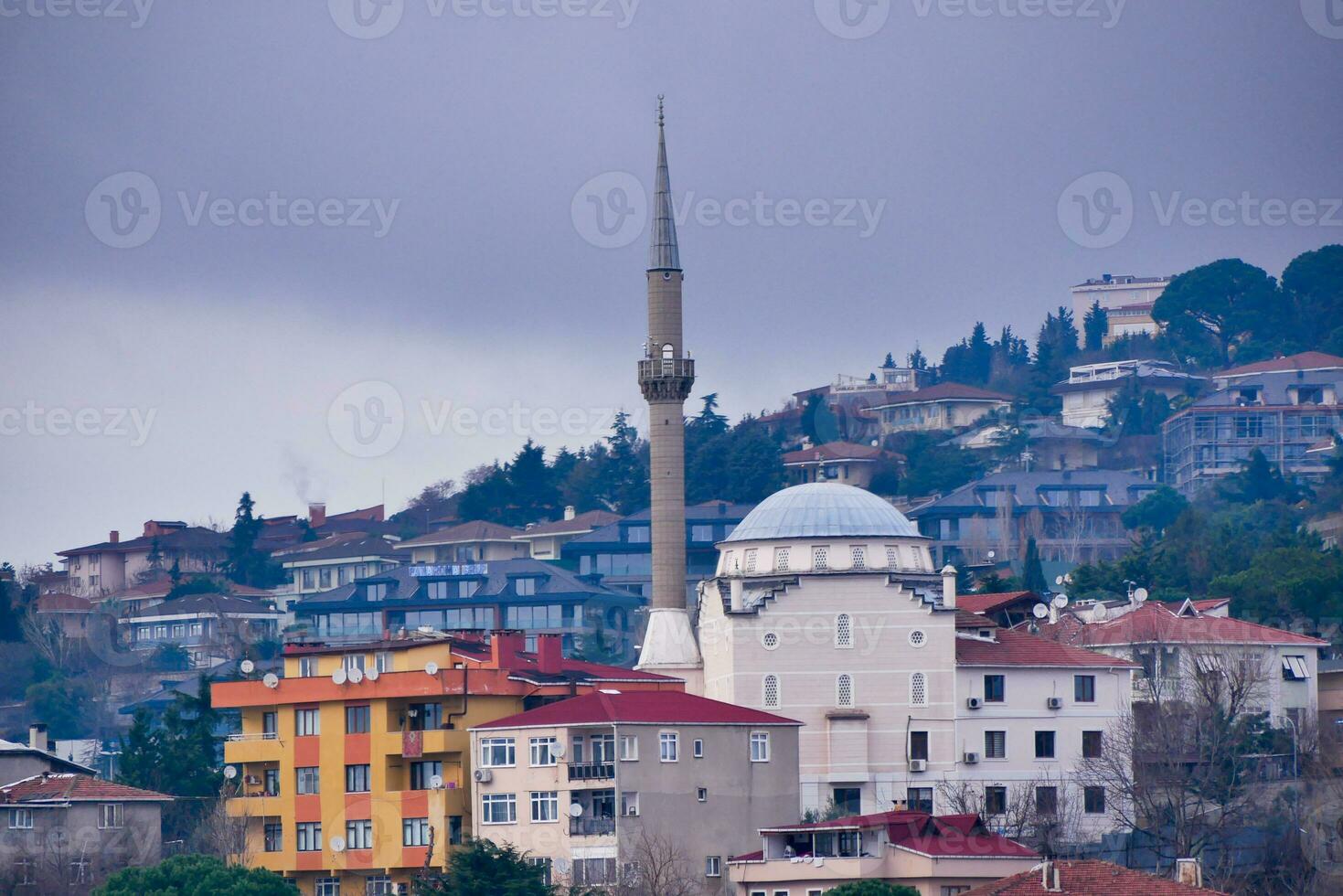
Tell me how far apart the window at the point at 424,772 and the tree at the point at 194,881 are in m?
4.97

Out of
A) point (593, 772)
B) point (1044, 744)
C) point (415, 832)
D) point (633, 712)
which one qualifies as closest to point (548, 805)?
point (593, 772)

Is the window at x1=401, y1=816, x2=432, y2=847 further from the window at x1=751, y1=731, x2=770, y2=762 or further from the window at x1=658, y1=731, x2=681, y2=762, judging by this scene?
the window at x1=751, y1=731, x2=770, y2=762

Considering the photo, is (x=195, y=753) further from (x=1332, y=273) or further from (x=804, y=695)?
(x=1332, y=273)

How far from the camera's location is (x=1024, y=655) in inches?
2418

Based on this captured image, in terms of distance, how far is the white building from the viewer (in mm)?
60219

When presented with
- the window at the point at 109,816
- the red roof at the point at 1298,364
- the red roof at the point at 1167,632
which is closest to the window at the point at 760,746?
the window at the point at 109,816

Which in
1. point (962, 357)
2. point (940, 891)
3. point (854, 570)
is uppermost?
point (962, 357)

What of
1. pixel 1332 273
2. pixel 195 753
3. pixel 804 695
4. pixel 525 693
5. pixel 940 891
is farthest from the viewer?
pixel 1332 273

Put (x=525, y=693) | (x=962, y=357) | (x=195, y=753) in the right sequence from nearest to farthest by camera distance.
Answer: (x=525, y=693), (x=195, y=753), (x=962, y=357)

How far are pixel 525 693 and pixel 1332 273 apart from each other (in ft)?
310

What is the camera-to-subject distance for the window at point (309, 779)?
180ft

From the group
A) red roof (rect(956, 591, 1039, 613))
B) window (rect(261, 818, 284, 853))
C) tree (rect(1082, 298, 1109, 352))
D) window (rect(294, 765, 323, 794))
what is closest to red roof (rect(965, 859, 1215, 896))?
window (rect(294, 765, 323, 794))

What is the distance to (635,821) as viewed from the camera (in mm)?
50469

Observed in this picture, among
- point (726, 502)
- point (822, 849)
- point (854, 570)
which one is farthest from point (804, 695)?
point (726, 502)
